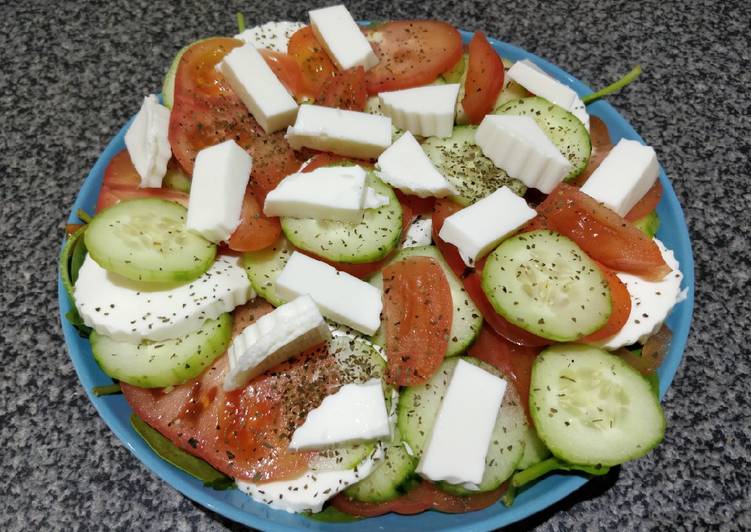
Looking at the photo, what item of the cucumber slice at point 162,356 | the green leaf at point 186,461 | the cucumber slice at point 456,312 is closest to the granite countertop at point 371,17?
the green leaf at point 186,461

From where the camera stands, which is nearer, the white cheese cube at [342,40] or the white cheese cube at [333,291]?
the white cheese cube at [333,291]

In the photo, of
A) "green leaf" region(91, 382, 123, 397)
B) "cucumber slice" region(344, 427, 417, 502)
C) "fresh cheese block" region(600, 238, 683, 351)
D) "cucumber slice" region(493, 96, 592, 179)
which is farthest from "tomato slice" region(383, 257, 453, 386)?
"green leaf" region(91, 382, 123, 397)

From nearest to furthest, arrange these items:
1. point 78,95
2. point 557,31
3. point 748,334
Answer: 1. point 748,334
2. point 78,95
3. point 557,31

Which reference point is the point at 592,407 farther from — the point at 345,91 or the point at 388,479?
the point at 345,91

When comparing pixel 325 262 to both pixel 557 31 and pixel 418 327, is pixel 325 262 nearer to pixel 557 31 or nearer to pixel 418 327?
pixel 418 327

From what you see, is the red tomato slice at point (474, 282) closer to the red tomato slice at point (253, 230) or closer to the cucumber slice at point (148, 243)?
the red tomato slice at point (253, 230)

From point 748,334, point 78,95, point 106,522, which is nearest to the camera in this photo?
point 106,522

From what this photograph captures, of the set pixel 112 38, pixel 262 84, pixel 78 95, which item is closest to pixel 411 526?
pixel 262 84
